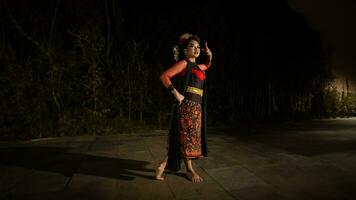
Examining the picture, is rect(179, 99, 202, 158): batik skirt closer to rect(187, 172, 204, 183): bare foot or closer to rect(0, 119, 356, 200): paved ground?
rect(187, 172, 204, 183): bare foot

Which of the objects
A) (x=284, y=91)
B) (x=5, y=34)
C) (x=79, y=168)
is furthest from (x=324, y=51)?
(x=5, y=34)

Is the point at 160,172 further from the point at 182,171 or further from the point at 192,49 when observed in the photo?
the point at 192,49

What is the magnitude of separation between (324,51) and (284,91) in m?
2.61

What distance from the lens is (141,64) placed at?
7176 millimetres

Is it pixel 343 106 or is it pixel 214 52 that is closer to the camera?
pixel 214 52

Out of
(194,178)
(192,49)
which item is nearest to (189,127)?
(194,178)

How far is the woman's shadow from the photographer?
3.58 meters

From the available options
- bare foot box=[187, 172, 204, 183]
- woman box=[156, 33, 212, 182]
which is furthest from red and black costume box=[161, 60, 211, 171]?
bare foot box=[187, 172, 204, 183]

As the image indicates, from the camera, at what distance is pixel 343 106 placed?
392 inches

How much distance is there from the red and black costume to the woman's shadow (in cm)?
58

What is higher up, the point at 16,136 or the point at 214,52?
the point at 214,52

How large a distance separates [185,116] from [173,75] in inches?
19.5

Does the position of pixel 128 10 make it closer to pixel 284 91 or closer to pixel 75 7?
pixel 75 7

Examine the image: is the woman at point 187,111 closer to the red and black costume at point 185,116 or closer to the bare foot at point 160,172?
the red and black costume at point 185,116
